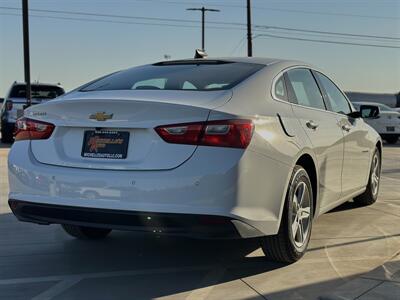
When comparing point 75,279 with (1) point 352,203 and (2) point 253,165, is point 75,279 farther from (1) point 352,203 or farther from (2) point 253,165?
(1) point 352,203

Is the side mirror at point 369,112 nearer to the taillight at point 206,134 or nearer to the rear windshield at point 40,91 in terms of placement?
the taillight at point 206,134

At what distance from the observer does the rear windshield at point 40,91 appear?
1681cm

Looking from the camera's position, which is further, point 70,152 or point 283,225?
point 283,225

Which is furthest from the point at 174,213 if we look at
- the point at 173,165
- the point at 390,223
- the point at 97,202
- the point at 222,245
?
the point at 390,223

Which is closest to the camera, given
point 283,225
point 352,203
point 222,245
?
point 283,225

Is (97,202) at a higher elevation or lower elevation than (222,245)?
higher

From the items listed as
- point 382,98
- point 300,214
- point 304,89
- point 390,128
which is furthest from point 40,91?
point 382,98

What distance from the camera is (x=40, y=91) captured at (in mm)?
17359

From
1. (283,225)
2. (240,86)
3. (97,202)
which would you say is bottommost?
(283,225)

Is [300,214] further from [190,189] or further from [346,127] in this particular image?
[346,127]

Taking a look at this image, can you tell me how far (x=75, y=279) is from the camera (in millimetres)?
4250

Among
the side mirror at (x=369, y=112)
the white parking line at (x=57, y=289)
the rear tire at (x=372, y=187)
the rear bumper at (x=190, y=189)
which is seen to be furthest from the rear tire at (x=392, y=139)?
the white parking line at (x=57, y=289)

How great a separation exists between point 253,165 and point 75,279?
5.04 feet

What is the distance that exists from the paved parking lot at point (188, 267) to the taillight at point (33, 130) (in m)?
1.01
